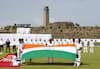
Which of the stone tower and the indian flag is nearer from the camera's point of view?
the indian flag

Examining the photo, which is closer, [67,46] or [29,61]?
[67,46]

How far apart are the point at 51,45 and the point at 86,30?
10903cm

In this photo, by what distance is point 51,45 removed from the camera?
88.2 feet

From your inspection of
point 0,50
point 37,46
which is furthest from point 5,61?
point 0,50

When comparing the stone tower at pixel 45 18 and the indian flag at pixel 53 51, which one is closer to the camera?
the indian flag at pixel 53 51

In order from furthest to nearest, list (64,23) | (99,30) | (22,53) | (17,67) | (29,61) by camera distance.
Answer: (64,23) → (99,30) → (29,61) → (22,53) → (17,67)

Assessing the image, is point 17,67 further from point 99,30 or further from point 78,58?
point 99,30

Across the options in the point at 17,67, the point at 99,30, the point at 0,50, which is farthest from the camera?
the point at 99,30

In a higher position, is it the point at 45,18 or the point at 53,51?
the point at 45,18

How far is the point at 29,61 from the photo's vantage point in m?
29.7

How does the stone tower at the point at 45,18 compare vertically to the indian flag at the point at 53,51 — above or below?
above

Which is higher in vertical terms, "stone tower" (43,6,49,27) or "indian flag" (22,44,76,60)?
"stone tower" (43,6,49,27)

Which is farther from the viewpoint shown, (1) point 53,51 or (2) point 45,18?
(2) point 45,18

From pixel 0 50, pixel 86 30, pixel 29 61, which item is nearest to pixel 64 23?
pixel 86 30
